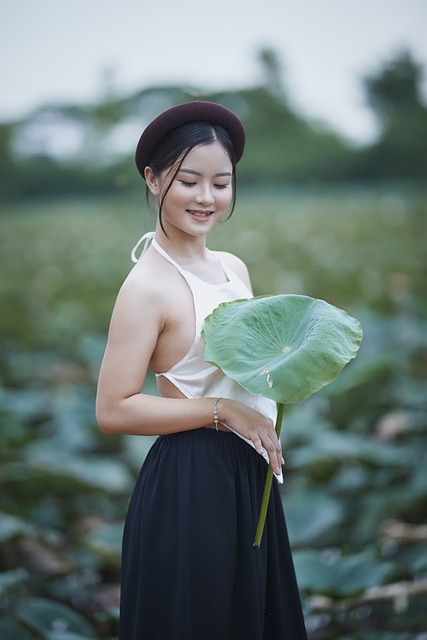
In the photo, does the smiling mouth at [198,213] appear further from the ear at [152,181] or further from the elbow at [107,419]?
the elbow at [107,419]

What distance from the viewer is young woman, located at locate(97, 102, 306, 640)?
1312 mm

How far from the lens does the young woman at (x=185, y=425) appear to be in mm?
1312

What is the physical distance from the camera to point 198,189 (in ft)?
4.42

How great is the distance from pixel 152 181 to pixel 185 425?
0.42 metres

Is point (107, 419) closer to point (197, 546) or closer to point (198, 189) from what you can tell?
point (197, 546)

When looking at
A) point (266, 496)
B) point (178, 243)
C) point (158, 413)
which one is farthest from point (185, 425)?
point (178, 243)

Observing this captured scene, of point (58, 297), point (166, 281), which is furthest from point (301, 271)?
point (166, 281)

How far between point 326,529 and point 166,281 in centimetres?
133

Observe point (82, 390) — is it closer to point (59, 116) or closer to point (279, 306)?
point (59, 116)

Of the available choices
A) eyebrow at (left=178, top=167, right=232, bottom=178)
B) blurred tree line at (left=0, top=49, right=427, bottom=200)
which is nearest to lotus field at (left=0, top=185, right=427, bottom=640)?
blurred tree line at (left=0, top=49, right=427, bottom=200)

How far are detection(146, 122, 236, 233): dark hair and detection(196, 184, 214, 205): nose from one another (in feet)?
0.16

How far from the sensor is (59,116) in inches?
179

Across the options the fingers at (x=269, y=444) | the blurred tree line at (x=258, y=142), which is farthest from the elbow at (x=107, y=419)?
the blurred tree line at (x=258, y=142)

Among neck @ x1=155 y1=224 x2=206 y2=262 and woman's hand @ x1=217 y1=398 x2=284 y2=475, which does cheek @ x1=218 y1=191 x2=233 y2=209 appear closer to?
neck @ x1=155 y1=224 x2=206 y2=262
